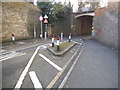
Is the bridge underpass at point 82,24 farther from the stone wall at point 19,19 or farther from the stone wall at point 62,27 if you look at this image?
the stone wall at point 19,19

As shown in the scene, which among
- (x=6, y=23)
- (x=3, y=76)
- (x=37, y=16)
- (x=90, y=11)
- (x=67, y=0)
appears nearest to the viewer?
(x=3, y=76)

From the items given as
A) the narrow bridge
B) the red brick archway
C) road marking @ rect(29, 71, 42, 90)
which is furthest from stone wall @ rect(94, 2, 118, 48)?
the red brick archway

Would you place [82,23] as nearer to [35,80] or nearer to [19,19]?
[19,19]

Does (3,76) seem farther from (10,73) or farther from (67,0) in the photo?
(67,0)

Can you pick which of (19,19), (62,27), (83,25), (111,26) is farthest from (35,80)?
(83,25)

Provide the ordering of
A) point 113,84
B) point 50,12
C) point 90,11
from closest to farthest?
1. point 113,84
2. point 50,12
3. point 90,11

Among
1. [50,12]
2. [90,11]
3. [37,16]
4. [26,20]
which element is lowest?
[26,20]

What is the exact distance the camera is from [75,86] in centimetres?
288

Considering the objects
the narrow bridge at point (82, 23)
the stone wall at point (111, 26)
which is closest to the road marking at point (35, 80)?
the stone wall at point (111, 26)

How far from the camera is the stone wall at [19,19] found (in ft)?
36.0

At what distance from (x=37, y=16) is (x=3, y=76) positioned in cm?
1473

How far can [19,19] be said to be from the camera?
42.3 feet

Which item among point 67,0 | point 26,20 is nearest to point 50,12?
point 26,20

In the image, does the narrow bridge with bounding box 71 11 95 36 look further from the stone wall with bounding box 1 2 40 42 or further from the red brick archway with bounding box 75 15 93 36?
the stone wall with bounding box 1 2 40 42
